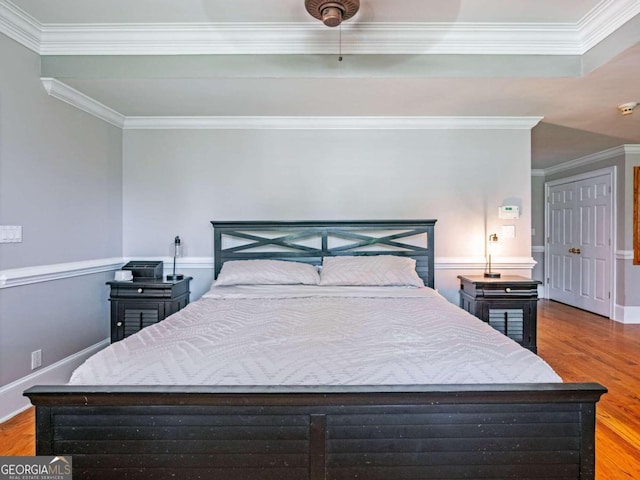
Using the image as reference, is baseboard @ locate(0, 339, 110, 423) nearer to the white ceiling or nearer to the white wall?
the white wall

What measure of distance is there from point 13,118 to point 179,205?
147cm

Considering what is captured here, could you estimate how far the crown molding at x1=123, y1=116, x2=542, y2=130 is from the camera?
3.63 meters

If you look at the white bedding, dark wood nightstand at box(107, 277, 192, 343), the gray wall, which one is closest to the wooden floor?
the gray wall

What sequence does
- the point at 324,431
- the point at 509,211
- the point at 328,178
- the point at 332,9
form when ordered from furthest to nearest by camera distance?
1. the point at 328,178
2. the point at 509,211
3. the point at 332,9
4. the point at 324,431

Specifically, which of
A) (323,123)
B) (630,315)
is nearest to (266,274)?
(323,123)

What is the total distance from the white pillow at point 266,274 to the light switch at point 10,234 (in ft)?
4.51

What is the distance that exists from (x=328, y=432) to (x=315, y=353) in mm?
314

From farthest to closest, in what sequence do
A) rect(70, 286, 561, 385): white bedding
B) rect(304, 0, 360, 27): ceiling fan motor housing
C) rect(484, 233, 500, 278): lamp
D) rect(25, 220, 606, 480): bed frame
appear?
rect(484, 233, 500, 278): lamp < rect(304, 0, 360, 27): ceiling fan motor housing < rect(70, 286, 561, 385): white bedding < rect(25, 220, 606, 480): bed frame

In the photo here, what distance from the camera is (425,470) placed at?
134 centimetres

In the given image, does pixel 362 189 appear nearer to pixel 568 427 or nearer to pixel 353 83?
pixel 353 83

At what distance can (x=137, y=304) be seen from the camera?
3.19m

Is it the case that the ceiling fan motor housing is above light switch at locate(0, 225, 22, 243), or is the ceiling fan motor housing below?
above

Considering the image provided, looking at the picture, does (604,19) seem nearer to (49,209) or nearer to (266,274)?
(266,274)

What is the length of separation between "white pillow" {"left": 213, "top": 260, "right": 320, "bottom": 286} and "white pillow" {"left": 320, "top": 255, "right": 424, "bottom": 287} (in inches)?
5.8
